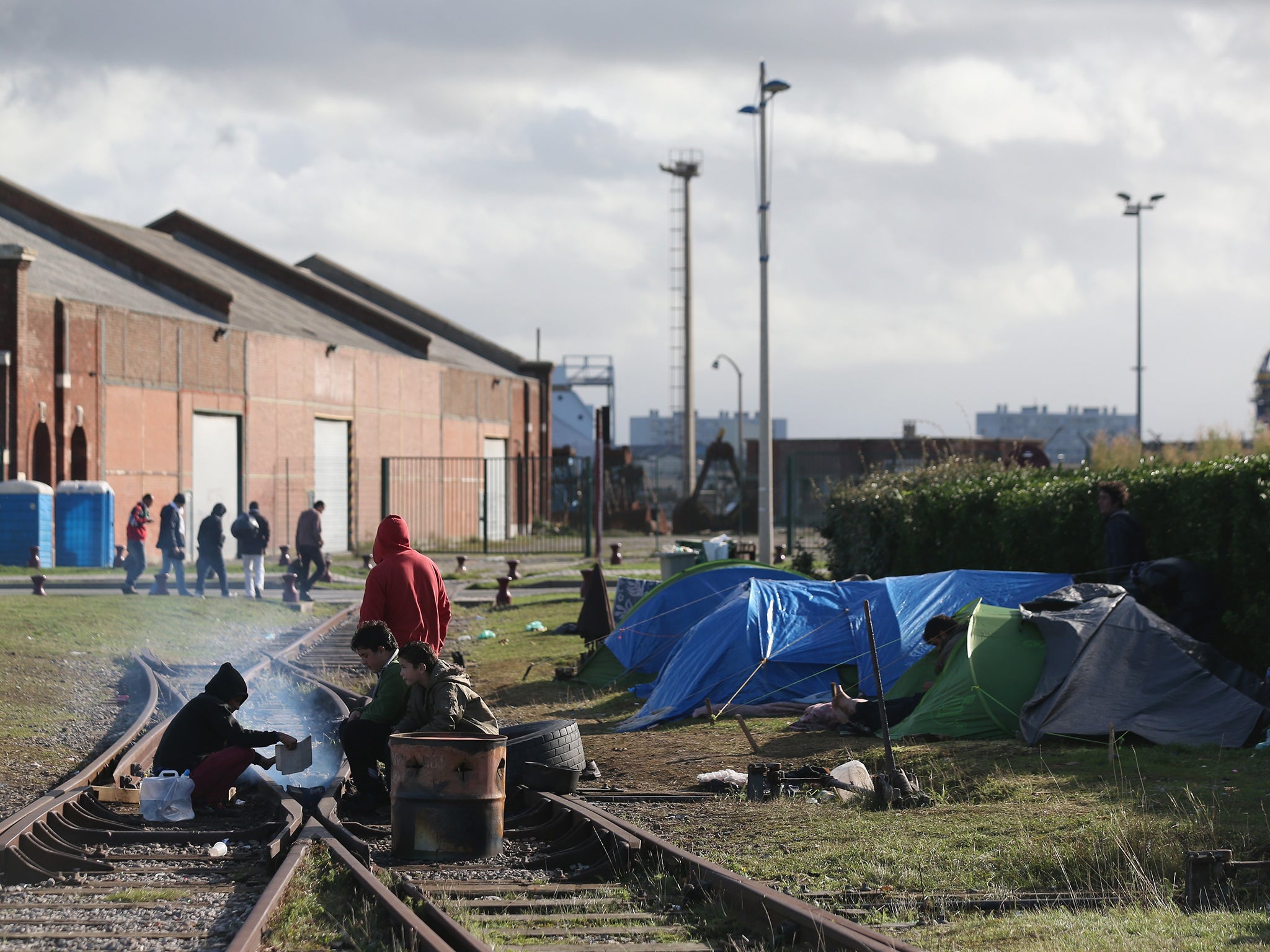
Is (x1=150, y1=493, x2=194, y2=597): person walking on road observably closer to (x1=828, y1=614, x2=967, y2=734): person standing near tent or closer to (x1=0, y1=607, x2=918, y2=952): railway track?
(x1=0, y1=607, x2=918, y2=952): railway track

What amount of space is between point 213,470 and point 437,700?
96.7 feet

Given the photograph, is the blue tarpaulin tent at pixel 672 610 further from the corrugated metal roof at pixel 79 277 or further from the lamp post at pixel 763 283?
the corrugated metal roof at pixel 79 277

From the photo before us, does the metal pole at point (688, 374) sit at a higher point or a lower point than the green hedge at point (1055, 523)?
higher

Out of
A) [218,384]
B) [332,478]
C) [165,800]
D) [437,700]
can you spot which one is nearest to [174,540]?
[218,384]

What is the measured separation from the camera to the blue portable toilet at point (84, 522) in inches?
1198

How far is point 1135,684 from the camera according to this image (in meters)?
10.8

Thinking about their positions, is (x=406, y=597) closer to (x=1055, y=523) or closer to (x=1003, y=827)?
(x=1003, y=827)

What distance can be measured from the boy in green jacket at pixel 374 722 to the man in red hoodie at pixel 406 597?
0.68 m

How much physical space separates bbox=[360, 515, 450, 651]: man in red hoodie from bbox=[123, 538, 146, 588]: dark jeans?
16.9 metres

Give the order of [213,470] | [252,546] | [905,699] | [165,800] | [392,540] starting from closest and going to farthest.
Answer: [165,800] → [392,540] → [905,699] → [252,546] → [213,470]

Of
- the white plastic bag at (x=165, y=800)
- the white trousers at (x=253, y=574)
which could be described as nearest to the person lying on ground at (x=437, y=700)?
the white plastic bag at (x=165, y=800)

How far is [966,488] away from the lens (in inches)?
691

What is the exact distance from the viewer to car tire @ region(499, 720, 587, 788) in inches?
356

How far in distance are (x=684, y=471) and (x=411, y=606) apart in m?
50.4
